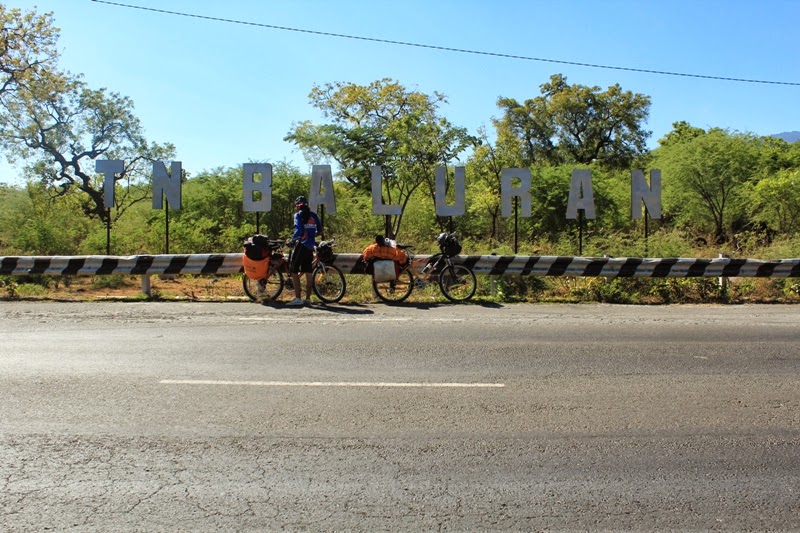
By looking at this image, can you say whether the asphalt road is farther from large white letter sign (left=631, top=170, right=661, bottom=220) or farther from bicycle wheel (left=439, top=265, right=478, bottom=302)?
large white letter sign (left=631, top=170, right=661, bottom=220)

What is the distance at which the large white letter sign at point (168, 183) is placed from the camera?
60.7 ft

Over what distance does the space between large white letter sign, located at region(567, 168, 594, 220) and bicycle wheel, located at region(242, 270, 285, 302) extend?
8.71 meters

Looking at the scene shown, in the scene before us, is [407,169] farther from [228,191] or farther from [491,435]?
[491,435]

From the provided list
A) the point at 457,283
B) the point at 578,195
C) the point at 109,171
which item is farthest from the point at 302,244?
the point at 578,195

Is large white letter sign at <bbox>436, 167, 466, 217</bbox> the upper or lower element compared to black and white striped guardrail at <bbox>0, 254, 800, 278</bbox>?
upper

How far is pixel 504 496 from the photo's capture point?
4.10 m

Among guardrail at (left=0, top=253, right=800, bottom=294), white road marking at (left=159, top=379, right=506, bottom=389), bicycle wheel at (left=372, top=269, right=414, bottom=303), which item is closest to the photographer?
white road marking at (left=159, top=379, right=506, bottom=389)

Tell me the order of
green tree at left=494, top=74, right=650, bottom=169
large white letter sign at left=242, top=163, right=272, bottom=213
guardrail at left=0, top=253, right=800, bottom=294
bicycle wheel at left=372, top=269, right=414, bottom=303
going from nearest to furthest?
bicycle wheel at left=372, top=269, right=414, bottom=303, guardrail at left=0, top=253, right=800, bottom=294, large white letter sign at left=242, top=163, right=272, bottom=213, green tree at left=494, top=74, right=650, bottom=169

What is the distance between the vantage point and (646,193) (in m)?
18.6

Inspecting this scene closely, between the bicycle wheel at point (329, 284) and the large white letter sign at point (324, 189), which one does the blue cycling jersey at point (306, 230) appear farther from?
the large white letter sign at point (324, 189)

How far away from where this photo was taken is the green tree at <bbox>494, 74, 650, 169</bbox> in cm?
4909

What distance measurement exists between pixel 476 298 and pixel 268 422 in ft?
29.9

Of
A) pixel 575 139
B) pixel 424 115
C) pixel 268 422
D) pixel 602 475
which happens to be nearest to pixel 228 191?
pixel 424 115

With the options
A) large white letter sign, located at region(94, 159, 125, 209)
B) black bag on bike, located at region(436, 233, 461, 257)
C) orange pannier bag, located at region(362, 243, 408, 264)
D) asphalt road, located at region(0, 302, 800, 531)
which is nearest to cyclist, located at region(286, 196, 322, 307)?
orange pannier bag, located at region(362, 243, 408, 264)
